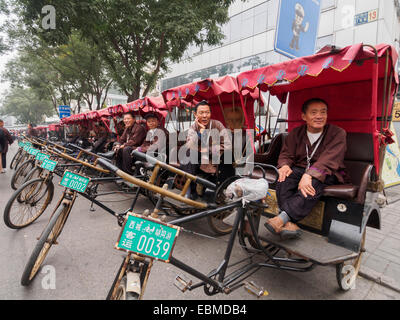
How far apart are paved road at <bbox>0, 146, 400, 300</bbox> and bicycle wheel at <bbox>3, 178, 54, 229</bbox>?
0.16m

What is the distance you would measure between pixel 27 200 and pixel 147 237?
9.95ft

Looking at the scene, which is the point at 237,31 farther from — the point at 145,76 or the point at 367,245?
the point at 367,245

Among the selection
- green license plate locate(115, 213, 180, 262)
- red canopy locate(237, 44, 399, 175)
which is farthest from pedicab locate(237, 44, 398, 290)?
green license plate locate(115, 213, 180, 262)

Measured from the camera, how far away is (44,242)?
224 centimetres

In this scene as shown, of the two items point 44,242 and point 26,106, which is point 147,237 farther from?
point 26,106

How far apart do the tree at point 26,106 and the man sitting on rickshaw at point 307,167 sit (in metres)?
52.5

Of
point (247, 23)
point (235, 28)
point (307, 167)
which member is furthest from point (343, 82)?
point (235, 28)

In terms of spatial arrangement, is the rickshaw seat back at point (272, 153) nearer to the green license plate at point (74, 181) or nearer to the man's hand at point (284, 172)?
the man's hand at point (284, 172)

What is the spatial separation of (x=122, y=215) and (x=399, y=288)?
291cm

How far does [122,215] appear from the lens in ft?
8.04

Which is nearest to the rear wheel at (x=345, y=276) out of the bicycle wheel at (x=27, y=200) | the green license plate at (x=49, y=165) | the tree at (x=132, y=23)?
the green license plate at (x=49, y=165)

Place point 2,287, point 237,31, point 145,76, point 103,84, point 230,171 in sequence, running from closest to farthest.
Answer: point 2,287 → point 230,171 → point 145,76 → point 103,84 → point 237,31

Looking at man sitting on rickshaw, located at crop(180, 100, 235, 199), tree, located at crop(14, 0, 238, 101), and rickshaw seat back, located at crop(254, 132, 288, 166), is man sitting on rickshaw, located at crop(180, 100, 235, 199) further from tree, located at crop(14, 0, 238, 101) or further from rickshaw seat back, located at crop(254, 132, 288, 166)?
tree, located at crop(14, 0, 238, 101)
